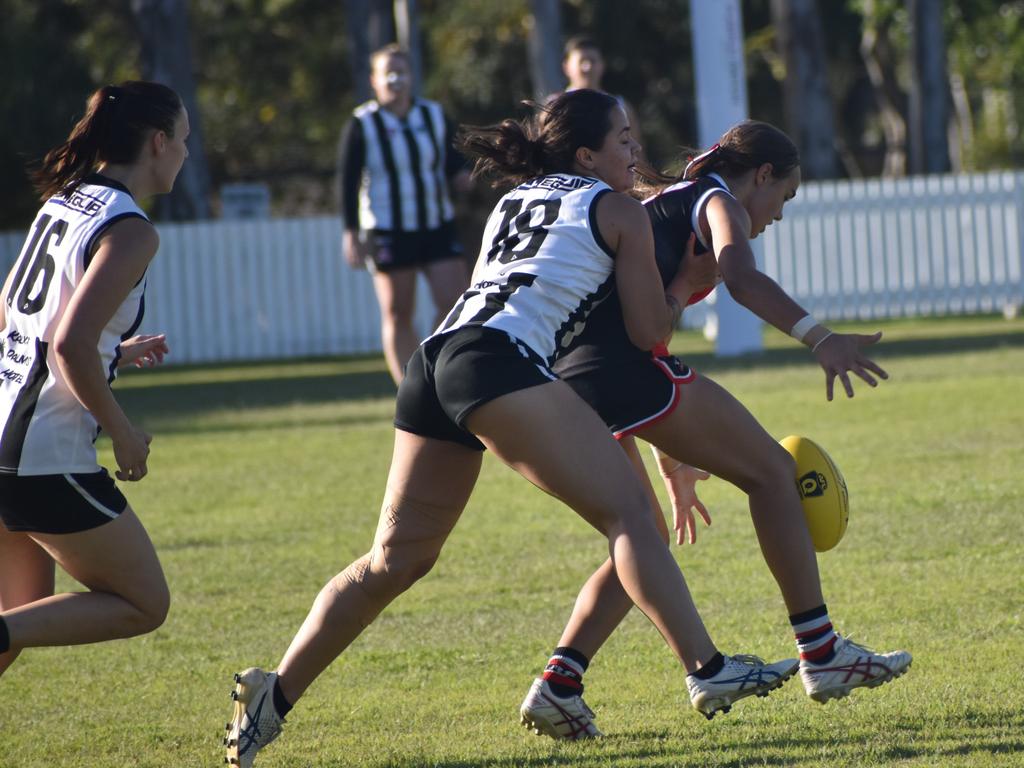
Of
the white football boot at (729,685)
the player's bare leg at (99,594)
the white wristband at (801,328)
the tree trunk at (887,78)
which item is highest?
the white wristband at (801,328)

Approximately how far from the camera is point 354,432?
11.8 meters

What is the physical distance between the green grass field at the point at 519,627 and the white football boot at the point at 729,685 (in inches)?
6.6

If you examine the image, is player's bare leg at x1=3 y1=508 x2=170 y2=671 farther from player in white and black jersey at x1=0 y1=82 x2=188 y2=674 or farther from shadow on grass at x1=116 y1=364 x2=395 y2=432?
shadow on grass at x1=116 y1=364 x2=395 y2=432

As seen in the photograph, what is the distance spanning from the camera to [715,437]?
458 centimetres

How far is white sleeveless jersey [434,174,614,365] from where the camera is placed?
14.1ft

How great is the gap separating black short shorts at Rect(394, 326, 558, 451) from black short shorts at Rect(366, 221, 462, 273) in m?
6.78

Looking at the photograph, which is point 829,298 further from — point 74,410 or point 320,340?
point 74,410

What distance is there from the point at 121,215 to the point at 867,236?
1813 cm

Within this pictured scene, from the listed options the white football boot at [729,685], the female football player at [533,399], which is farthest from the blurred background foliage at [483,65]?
the white football boot at [729,685]

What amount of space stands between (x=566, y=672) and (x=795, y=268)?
1724 cm

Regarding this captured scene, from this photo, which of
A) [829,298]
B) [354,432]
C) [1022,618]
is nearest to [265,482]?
[354,432]

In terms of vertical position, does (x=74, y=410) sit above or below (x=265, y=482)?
above

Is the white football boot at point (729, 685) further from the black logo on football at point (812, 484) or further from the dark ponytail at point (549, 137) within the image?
the dark ponytail at point (549, 137)

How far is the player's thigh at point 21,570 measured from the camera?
4.53m
